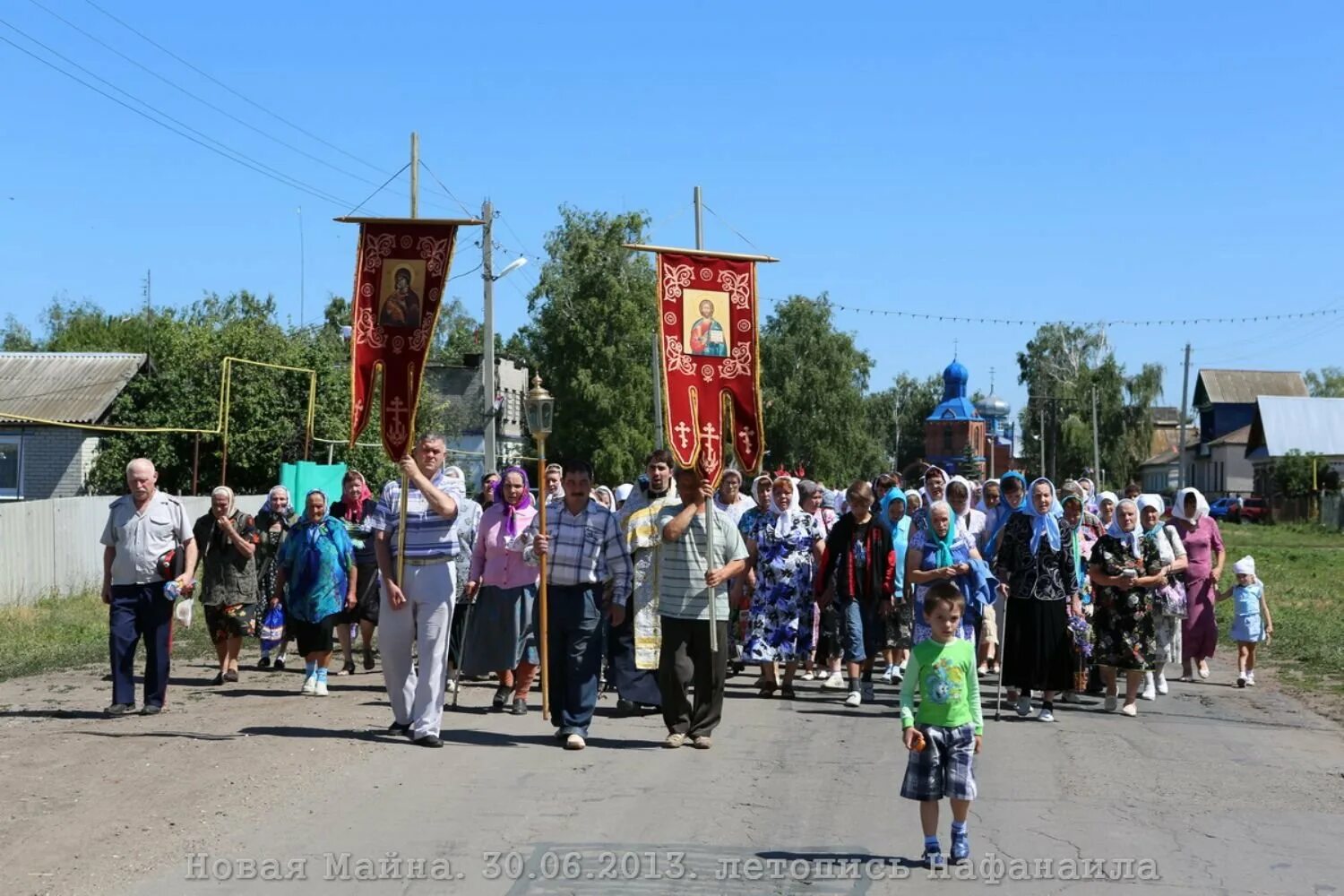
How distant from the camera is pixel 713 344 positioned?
42.0 feet

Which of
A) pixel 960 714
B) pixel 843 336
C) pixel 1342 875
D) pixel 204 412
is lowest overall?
pixel 1342 875

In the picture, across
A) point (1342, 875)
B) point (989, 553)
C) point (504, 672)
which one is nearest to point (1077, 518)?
point (989, 553)

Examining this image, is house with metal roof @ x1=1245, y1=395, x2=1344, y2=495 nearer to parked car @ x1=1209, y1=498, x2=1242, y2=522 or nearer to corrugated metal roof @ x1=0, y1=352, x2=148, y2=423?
parked car @ x1=1209, y1=498, x2=1242, y2=522

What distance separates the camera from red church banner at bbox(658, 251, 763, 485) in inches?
495

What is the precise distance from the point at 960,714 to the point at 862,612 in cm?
665

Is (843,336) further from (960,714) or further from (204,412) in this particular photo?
(960,714)

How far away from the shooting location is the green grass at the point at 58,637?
16.5 meters

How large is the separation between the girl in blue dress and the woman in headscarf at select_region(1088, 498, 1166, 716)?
2985mm

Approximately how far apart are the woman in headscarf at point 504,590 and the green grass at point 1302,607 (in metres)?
8.12

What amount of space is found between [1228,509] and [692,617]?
251 feet

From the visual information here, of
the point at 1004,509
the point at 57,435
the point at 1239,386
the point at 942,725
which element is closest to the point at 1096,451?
the point at 1239,386

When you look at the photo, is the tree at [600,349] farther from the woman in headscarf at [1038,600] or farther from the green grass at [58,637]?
the woman in headscarf at [1038,600]

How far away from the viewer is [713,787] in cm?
948

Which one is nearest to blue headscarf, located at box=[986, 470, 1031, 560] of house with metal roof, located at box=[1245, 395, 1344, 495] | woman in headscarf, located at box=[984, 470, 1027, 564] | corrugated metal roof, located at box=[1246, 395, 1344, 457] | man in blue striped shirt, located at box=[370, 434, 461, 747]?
woman in headscarf, located at box=[984, 470, 1027, 564]
